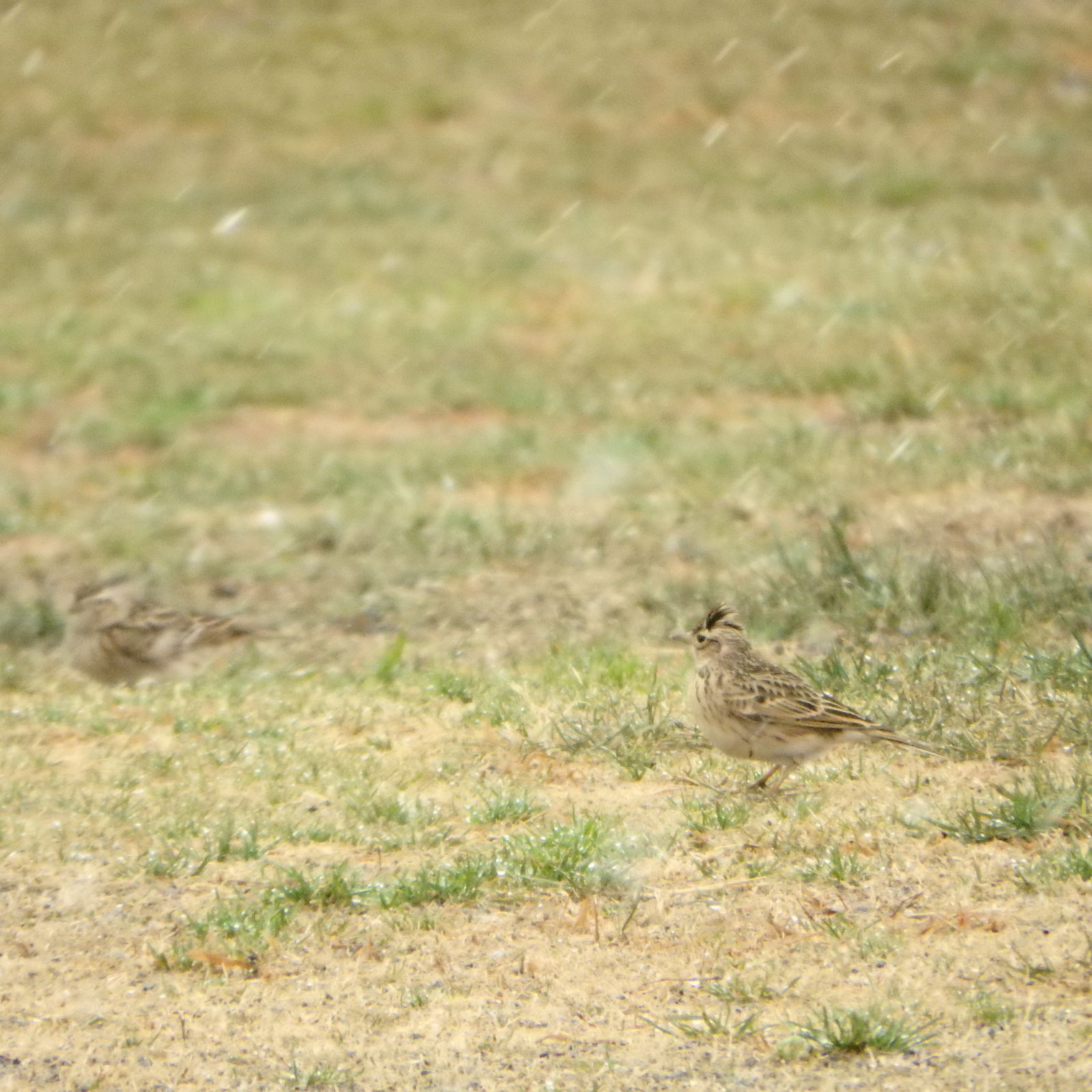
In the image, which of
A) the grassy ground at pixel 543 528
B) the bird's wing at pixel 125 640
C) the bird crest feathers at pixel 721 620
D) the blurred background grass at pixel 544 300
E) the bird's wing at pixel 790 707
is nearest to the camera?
the grassy ground at pixel 543 528

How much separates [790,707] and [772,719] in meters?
0.08

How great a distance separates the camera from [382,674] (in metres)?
8.12

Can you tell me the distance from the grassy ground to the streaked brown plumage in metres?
0.14

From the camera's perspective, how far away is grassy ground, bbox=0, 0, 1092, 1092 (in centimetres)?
500

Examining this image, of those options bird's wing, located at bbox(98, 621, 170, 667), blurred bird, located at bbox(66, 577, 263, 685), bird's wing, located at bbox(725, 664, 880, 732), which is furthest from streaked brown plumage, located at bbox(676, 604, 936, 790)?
bird's wing, located at bbox(98, 621, 170, 667)

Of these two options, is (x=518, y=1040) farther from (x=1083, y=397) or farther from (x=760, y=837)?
(x=1083, y=397)

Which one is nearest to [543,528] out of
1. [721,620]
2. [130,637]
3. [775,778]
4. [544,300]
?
[130,637]

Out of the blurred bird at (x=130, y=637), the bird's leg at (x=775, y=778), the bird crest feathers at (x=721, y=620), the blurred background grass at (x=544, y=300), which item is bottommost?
the blurred background grass at (x=544, y=300)

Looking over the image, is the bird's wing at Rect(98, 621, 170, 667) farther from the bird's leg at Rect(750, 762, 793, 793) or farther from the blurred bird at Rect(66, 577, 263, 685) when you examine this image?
the bird's leg at Rect(750, 762, 793, 793)

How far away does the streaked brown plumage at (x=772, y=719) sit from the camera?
6.26m

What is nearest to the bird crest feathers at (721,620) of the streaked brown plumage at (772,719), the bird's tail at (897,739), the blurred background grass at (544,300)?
the streaked brown plumage at (772,719)

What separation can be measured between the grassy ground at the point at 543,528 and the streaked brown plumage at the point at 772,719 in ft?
0.47

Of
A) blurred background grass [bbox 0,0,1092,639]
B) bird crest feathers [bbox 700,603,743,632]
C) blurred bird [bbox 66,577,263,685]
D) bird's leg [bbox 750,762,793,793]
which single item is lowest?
blurred background grass [bbox 0,0,1092,639]

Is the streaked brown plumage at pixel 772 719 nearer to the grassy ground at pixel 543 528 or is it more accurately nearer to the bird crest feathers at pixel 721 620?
the grassy ground at pixel 543 528
